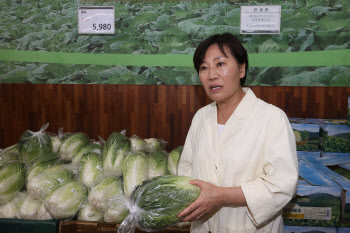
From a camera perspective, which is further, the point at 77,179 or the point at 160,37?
the point at 160,37

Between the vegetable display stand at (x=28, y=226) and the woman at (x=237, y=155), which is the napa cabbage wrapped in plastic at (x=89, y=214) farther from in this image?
the woman at (x=237, y=155)

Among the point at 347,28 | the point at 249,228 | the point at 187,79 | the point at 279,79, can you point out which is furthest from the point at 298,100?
the point at 249,228

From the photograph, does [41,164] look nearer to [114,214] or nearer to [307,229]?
[114,214]

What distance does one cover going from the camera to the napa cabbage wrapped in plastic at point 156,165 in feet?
7.23

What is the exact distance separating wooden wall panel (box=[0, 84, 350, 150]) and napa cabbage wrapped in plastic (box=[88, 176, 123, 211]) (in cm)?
124

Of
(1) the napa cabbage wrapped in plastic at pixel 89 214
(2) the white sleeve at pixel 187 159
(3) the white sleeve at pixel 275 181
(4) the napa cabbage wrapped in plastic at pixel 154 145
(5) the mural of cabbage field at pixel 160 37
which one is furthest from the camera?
(5) the mural of cabbage field at pixel 160 37

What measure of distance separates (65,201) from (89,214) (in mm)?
200

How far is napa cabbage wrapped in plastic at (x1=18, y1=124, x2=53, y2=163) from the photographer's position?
2.39 metres

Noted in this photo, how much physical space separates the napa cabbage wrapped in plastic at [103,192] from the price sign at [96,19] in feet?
5.94

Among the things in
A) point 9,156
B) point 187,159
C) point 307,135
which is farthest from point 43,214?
point 307,135

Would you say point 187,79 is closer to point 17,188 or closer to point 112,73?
Result: point 112,73

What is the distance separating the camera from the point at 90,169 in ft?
7.14

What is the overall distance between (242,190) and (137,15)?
93.7 inches

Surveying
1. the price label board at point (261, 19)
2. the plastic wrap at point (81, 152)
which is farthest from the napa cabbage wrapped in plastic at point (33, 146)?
the price label board at point (261, 19)
